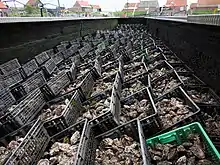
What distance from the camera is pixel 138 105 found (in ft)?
8.54

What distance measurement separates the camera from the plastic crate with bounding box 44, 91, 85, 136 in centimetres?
204

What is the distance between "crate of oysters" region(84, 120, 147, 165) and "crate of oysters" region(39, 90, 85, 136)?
340 mm

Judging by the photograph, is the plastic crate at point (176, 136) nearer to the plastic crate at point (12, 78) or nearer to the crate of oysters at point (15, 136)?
the crate of oysters at point (15, 136)

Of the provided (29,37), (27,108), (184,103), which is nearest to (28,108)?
(27,108)

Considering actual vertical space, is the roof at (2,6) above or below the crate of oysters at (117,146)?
above


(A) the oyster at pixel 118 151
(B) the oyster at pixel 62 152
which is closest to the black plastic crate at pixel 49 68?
(B) the oyster at pixel 62 152

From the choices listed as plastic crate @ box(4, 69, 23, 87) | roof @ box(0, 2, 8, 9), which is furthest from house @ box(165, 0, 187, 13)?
plastic crate @ box(4, 69, 23, 87)

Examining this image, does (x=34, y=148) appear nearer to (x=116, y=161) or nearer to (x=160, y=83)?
(x=116, y=161)

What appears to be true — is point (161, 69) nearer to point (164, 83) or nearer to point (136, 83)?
point (164, 83)

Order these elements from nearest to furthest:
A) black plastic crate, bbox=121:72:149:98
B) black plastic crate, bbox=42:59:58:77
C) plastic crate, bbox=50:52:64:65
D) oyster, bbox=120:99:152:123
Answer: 1. oyster, bbox=120:99:152:123
2. black plastic crate, bbox=121:72:149:98
3. black plastic crate, bbox=42:59:58:77
4. plastic crate, bbox=50:52:64:65

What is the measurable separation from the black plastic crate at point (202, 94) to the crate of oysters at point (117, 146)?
3.83ft

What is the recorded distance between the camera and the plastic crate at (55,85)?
2910 millimetres

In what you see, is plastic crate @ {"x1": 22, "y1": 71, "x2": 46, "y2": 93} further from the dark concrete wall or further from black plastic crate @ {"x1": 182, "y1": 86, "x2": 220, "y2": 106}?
the dark concrete wall

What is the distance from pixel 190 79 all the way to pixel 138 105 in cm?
147
